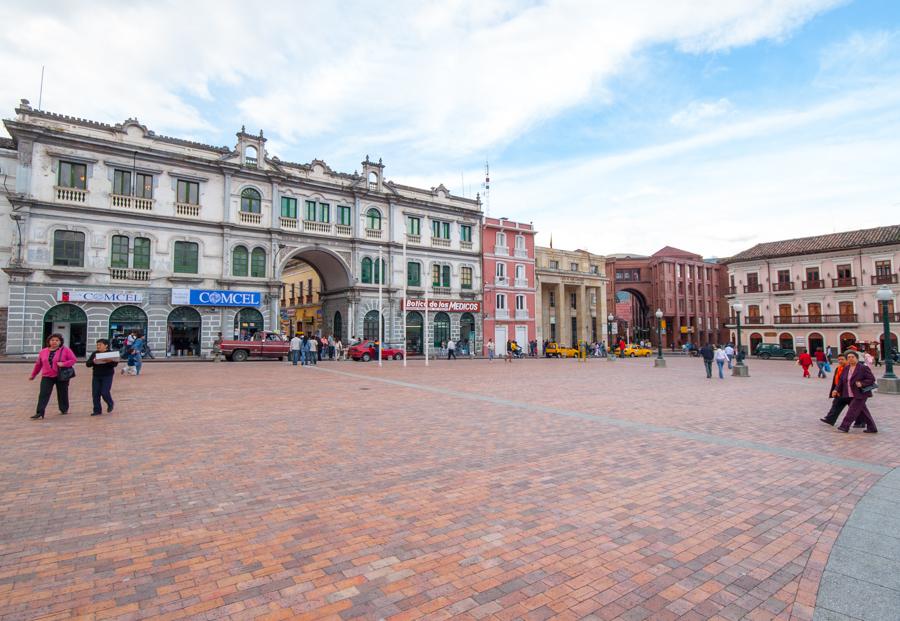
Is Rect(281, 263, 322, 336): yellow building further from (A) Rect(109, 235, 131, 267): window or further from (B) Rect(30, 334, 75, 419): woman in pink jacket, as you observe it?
(B) Rect(30, 334, 75, 419): woman in pink jacket

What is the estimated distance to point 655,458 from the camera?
6.44m

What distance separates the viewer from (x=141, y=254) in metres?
28.3

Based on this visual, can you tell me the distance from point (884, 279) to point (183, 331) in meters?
56.1

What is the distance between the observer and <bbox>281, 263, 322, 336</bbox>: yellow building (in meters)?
46.9

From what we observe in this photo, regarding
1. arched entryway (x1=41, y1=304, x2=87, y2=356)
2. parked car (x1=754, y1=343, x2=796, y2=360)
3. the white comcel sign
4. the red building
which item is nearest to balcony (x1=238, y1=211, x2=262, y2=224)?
the white comcel sign

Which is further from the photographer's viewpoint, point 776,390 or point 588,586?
point 776,390

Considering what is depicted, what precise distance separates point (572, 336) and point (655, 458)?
47.2 metres

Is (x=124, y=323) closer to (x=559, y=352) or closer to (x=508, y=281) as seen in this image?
(x=508, y=281)

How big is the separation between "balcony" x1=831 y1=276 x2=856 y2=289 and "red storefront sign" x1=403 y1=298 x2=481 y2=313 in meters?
33.7

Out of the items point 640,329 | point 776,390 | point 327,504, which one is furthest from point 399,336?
point 640,329

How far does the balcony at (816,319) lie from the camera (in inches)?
1702

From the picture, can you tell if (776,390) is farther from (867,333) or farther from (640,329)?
(640,329)

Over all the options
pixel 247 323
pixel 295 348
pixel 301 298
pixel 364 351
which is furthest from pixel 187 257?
pixel 301 298

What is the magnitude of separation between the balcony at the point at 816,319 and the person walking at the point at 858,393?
147 ft
